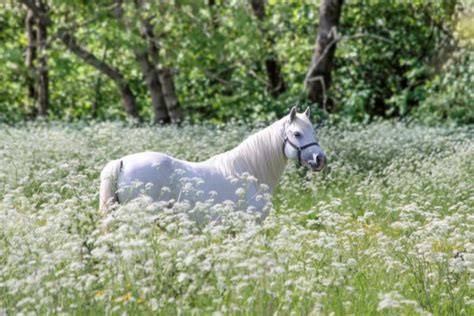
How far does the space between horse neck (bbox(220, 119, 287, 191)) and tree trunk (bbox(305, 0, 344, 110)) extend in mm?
11268

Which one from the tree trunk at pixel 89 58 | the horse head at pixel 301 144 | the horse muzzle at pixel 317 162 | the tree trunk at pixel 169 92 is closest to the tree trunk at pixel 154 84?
the tree trunk at pixel 169 92

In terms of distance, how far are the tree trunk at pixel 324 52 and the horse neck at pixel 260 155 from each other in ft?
37.0

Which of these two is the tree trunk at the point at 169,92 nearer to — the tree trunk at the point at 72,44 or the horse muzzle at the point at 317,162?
the tree trunk at the point at 72,44

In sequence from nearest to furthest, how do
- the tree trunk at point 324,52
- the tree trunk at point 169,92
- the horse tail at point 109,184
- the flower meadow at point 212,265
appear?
1. the flower meadow at point 212,265
2. the horse tail at point 109,184
3. the tree trunk at point 324,52
4. the tree trunk at point 169,92

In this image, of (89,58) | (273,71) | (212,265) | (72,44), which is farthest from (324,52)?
(212,265)

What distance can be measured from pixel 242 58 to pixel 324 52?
485 centimetres

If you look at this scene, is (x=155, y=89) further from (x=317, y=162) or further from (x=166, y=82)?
(x=317, y=162)

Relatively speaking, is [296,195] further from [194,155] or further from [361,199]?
[194,155]

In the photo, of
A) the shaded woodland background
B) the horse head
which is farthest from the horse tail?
the shaded woodland background

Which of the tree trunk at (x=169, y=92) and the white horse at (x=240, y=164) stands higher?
the white horse at (x=240, y=164)

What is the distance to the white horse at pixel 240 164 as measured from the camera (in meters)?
8.32

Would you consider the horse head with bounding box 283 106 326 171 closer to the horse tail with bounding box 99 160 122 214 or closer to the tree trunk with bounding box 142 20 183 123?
the horse tail with bounding box 99 160 122 214

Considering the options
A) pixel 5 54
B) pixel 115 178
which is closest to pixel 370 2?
pixel 5 54

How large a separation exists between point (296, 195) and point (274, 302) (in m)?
6.13
